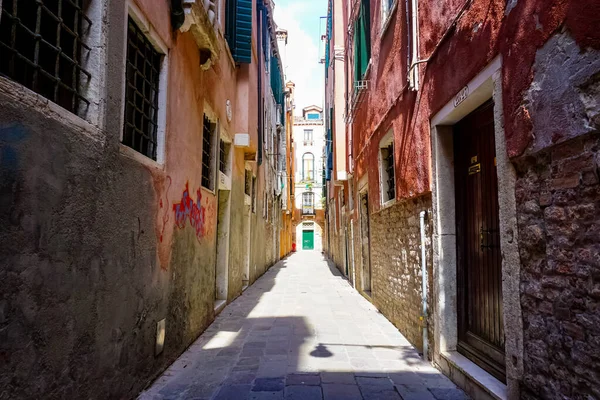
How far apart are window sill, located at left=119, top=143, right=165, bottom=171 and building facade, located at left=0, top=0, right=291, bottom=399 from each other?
15 mm

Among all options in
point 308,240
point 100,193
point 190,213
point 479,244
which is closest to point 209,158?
point 190,213

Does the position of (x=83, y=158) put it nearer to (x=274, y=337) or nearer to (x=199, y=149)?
(x=199, y=149)

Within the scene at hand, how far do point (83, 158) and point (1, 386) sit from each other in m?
1.23

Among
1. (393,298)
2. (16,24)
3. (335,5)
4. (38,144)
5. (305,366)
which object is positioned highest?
(335,5)

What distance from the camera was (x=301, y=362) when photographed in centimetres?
407

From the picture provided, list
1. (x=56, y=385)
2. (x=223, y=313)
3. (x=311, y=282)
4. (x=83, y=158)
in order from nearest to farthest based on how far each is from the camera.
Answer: (x=56, y=385) → (x=83, y=158) → (x=223, y=313) → (x=311, y=282)

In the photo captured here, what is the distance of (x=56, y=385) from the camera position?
209cm

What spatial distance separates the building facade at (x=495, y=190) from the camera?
1.99 meters

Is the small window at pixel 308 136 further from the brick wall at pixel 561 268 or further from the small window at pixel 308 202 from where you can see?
the brick wall at pixel 561 268

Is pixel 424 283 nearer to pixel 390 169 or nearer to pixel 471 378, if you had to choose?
pixel 471 378

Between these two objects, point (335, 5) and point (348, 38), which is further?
point (335, 5)

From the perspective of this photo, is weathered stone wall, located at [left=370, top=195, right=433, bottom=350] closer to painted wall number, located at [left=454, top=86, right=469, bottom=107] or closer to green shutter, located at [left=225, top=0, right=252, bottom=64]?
painted wall number, located at [left=454, top=86, right=469, bottom=107]

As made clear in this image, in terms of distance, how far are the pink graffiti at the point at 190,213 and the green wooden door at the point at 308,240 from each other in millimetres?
33180

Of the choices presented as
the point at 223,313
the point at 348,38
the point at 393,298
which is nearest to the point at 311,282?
the point at 223,313
